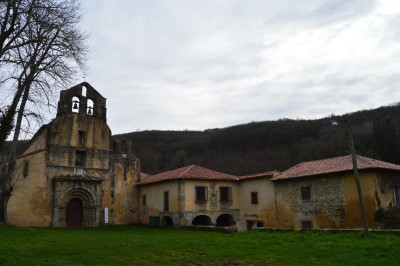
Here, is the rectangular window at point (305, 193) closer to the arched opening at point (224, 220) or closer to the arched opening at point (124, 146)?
the arched opening at point (224, 220)

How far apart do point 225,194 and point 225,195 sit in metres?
0.08

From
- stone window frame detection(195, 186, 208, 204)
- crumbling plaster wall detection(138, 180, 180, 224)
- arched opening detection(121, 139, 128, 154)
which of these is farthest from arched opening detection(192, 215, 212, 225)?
arched opening detection(121, 139, 128, 154)

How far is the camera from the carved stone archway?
25.5 m

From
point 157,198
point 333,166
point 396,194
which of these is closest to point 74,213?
point 157,198

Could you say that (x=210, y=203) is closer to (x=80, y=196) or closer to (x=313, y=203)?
(x=313, y=203)

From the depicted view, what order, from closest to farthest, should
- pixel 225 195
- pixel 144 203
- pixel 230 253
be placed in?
pixel 230 253, pixel 225 195, pixel 144 203

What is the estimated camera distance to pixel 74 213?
88.4ft

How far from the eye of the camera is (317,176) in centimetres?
2277

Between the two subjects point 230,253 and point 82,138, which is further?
point 82,138

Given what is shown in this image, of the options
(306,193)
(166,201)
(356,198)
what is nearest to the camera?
(356,198)

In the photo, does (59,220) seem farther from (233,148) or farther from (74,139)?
(233,148)

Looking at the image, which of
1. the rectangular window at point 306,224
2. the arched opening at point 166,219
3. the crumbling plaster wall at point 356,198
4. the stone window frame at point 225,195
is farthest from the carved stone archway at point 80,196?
the crumbling plaster wall at point 356,198

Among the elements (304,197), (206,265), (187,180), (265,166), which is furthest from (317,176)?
(265,166)

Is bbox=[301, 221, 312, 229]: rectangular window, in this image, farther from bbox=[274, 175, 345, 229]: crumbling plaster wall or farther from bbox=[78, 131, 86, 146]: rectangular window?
bbox=[78, 131, 86, 146]: rectangular window
